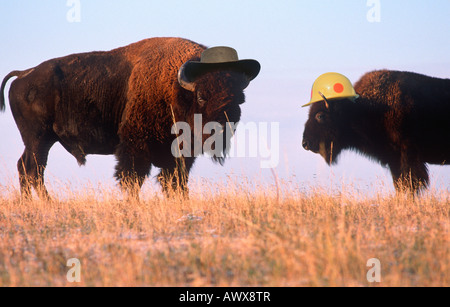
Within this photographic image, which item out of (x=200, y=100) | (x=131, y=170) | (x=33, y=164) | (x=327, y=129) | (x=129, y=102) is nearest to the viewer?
(x=200, y=100)

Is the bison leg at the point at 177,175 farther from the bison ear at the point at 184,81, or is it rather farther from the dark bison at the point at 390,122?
the dark bison at the point at 390,122

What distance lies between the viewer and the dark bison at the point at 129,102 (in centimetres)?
846

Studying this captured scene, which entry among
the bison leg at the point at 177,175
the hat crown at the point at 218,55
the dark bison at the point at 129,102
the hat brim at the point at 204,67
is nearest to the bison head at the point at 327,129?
the dark bison at the point at 129,102

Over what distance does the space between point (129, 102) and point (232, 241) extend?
480cm

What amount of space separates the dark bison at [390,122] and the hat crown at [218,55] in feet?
7.58

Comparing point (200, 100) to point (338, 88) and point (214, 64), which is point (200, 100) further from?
point (338, 88)

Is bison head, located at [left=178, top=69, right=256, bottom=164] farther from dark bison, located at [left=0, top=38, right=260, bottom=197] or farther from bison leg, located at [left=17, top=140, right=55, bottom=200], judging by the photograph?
bison leg, located at [left=17, top=140, right=55, bottom=200]

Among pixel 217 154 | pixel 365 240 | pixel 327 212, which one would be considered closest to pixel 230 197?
pixel 217 154

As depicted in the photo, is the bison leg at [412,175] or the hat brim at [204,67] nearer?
the hat brim at [204,67]

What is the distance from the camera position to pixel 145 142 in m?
8.94

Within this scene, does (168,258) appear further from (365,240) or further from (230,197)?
(230,197)

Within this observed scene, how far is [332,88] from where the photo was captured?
1005cm

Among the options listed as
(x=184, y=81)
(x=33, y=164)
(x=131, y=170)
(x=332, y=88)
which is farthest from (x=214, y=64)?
(x=33, y=164)

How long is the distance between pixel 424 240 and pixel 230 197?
3.48m
